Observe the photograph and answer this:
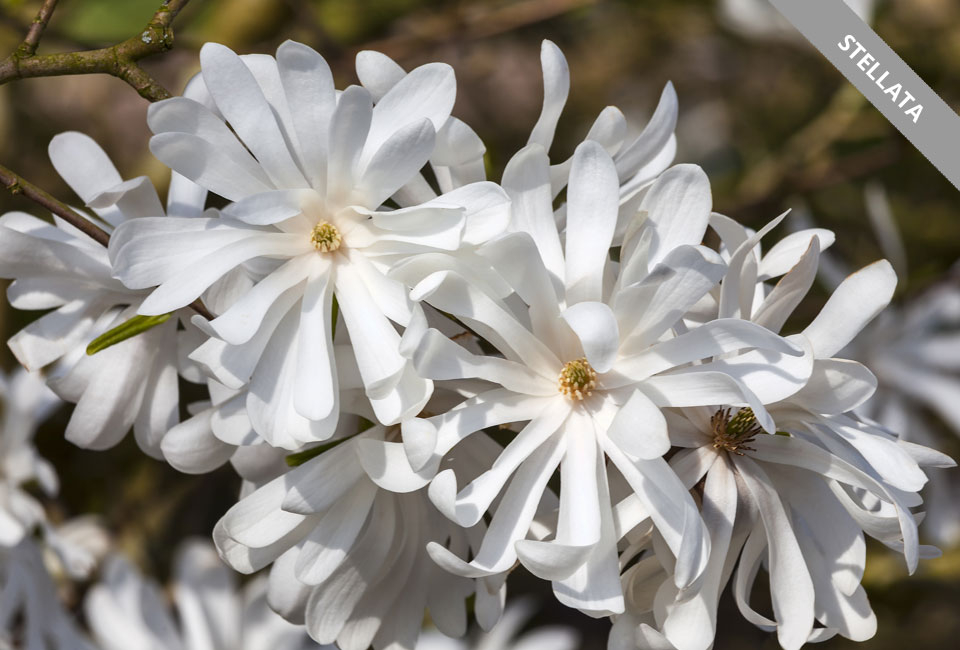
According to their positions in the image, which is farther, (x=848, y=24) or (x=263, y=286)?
(x=848, y=24)

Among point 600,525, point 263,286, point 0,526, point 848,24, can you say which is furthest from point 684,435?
point 0,526

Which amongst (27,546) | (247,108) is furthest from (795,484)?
(27,546)

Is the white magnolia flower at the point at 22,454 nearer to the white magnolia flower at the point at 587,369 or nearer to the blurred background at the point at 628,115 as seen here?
the blurred background at the point at 628,115

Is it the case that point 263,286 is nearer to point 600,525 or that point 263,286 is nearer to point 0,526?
point 600,525

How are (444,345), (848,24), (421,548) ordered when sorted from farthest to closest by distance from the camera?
1. (848,24)
2. (421,548)
3. (444,345)

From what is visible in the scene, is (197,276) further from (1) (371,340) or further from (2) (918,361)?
(2) (918,361)

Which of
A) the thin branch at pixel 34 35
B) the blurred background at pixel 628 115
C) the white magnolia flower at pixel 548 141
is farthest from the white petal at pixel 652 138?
the blurred background at pixel 628 115

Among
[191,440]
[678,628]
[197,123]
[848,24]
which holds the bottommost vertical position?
[678,628]
